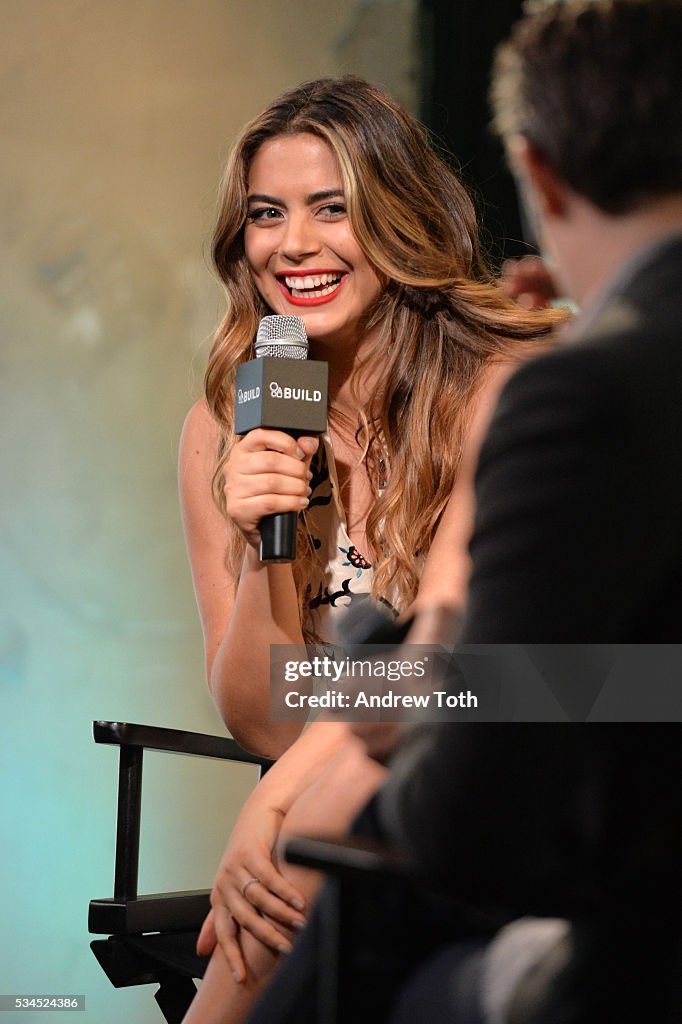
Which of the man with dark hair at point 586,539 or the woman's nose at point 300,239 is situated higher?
the woman's nose at point 300,239

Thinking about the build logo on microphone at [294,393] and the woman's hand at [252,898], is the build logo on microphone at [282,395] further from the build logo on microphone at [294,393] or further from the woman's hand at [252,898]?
the woman's hand at [252,898]

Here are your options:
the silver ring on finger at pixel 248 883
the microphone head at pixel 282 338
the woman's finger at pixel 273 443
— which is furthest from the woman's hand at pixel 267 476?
the silver ring on finger at pixel 248 883

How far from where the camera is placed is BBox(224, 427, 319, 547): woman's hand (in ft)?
3.49

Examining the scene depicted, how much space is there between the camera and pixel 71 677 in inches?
91.6

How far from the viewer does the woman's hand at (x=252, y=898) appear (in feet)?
3.53

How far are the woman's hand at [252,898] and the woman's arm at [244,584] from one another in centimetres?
21

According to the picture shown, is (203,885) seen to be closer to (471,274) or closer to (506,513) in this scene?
(471,274)

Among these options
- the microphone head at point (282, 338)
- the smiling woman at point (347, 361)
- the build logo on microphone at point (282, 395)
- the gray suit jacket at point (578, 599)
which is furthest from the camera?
the smiling woman at point (347, 361)

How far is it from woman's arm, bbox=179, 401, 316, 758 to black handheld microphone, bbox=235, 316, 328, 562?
0.5 inches

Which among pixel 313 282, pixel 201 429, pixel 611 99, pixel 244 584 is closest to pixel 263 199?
pixel 313 282

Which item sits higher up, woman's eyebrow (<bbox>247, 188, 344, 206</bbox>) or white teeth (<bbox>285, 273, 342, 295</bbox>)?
woman's eyebrow (<bbox>247, 188, 344, 206</bbox>)

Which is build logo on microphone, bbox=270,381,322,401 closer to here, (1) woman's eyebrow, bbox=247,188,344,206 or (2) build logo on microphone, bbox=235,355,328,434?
(2) build logo on microphone, bbox=235,355,328,434

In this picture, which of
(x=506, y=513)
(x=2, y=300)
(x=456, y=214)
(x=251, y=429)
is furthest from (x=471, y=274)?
(x=2, y=300)
